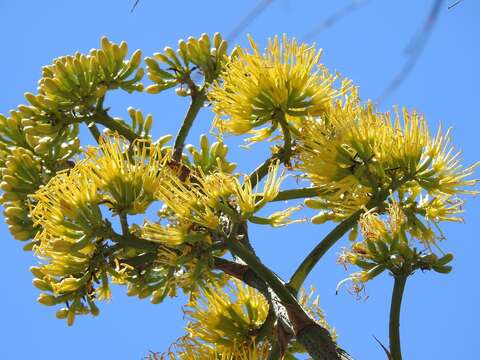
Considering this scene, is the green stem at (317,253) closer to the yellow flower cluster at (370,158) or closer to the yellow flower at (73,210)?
the yellow flower cluster at (370,158)

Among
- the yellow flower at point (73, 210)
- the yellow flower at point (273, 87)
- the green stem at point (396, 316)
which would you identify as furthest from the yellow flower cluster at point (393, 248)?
the yellow flower at point (73, 210)

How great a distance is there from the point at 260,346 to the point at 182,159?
2.70 ft

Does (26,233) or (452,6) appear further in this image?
(26,233)

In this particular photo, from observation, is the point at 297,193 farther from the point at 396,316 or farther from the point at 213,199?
the point at 396,316

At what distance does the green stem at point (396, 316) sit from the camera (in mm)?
2403

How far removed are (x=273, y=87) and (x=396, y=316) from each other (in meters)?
0.92

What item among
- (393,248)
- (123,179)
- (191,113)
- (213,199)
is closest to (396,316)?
(393,248)

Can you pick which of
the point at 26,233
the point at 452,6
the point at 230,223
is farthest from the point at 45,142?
the point at 452,6

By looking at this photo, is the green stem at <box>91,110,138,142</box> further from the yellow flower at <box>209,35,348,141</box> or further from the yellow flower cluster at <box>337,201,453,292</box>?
the yellow flower cluster at <box>337,201,453,292</box>

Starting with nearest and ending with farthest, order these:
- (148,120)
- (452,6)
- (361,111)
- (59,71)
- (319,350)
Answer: (452,6)
(319,350)
(361,111)
(59,71)
(148,120)

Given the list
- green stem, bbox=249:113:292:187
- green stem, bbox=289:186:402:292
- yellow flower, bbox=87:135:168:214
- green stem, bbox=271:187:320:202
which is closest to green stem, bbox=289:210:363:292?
green stem, bbox=289:186:402:292

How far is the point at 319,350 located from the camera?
2.26m

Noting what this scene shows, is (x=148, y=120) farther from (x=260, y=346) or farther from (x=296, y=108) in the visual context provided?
(x=260, y=346)

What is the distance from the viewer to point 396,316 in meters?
2.48
